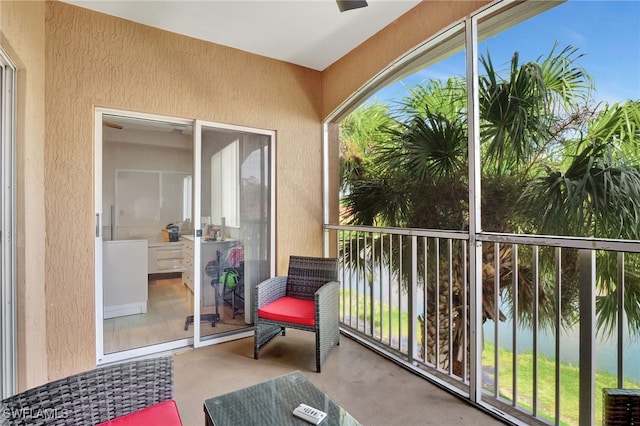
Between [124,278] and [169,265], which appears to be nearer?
[124,278]

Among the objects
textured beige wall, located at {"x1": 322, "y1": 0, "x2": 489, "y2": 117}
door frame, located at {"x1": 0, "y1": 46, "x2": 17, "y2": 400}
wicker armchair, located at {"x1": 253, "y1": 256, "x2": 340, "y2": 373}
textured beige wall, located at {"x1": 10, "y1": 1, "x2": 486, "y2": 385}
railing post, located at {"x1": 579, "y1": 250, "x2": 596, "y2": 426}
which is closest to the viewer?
railing post, located at {"x1": 579, "y1": 250, "x2": 596, "y2": 426}

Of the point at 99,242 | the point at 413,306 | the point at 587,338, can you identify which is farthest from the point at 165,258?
the point at 587,338

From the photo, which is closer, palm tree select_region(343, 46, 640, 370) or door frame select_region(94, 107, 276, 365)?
palm tree select_region(343, 46, 640, 370)

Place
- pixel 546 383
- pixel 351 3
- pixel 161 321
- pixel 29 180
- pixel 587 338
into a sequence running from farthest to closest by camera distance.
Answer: pixel 161 321, pixel 29 180, pixel 546 383, pixel 351 3, pixel 587 338

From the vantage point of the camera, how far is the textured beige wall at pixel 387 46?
214 cm

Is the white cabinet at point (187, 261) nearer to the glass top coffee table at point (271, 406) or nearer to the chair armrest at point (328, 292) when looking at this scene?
the chair armrest at point (328, 292)

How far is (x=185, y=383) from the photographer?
2193 millimetres

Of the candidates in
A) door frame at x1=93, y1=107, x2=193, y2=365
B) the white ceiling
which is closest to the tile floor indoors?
door frame at x1=93, y1=107, x2=193, y2=365

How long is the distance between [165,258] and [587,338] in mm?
3180

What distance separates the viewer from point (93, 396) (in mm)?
1088

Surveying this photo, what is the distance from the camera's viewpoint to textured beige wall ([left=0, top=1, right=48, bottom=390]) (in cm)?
174

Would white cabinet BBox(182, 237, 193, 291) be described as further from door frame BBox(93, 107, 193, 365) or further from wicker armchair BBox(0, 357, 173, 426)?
wicker armchair BBox(0, 357, 173, 426)

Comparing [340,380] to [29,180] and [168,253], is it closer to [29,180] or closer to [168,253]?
[168,253]

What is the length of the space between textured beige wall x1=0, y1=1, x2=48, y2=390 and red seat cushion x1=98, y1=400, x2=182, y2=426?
1198 millimetres
